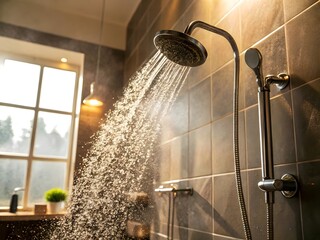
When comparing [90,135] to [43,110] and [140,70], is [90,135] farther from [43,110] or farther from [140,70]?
[140,70]

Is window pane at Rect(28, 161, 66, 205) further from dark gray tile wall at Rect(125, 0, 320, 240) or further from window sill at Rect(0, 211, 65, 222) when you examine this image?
dark gray tile wall at Rect(125, 0, 320, 240)

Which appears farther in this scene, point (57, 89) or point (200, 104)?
point (57, 89)

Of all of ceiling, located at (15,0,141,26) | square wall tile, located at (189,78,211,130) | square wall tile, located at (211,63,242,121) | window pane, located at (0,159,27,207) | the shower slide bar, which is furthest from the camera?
ceiling, located at (15,0,141,26)

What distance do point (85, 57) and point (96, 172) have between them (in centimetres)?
92

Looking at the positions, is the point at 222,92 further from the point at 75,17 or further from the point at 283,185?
the point at 75,17

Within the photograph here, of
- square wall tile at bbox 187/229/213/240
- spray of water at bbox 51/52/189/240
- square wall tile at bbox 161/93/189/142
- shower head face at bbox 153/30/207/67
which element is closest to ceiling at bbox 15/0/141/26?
spray of water at bbox 51/52/189/240

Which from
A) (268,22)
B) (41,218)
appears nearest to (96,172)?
(41,218)

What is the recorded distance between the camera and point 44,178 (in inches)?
89.5

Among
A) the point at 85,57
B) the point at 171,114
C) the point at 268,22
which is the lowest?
the point at 171,114

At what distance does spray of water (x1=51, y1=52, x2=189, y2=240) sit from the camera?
5.26ft

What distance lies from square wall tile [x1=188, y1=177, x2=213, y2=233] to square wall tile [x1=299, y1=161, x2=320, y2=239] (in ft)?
1.34

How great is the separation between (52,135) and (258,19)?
1.88 meters

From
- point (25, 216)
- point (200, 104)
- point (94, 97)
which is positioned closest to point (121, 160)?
point (94, 97)

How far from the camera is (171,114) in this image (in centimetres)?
146
